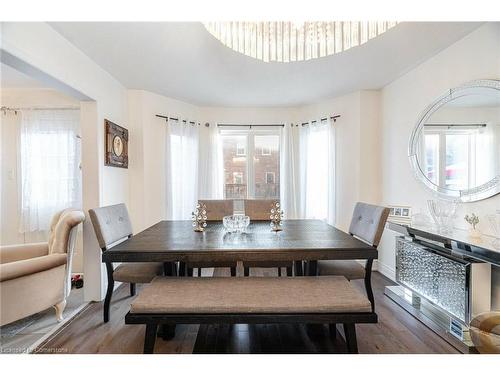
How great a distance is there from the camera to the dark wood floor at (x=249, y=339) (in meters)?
1.60

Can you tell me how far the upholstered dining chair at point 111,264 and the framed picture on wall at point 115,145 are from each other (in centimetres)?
74

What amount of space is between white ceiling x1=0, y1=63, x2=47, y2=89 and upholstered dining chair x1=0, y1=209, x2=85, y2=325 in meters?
1.61

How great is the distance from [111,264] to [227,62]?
2.09 metres

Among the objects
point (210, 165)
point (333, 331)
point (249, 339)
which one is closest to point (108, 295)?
point (249, 339)

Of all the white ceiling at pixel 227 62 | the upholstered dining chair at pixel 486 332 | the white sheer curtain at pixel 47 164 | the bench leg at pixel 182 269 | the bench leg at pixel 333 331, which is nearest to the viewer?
the upholstered dining chair at pixel 486 332

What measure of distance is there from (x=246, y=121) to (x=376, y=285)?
279 cm

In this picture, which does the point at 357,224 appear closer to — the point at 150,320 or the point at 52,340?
the point at 150,320

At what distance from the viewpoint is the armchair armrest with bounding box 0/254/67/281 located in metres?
1.66

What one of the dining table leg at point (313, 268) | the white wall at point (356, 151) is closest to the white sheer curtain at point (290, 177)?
the white wall at point (356, 151)

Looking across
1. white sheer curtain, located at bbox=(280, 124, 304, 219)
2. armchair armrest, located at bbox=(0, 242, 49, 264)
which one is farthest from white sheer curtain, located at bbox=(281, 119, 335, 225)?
armchair armrest, located at bbox=(0, 242, 49, 264)

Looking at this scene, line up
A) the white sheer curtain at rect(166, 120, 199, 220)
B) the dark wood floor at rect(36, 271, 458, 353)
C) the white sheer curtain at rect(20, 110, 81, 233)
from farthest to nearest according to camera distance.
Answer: the white sheer curtain at rect(166, 120, 199, 220)
the white sheer curtain at rect(20, 110, 81, 233)
the dark wood floor at rect(36, 271, 458, 353)

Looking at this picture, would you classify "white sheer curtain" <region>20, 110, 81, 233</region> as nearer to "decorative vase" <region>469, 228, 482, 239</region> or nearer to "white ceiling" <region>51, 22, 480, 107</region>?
"white ceiling" <region>51, 22, 480, 107</region>

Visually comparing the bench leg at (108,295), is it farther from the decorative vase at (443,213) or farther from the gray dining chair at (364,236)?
the decorative vase at (443,213)

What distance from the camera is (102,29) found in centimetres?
179
